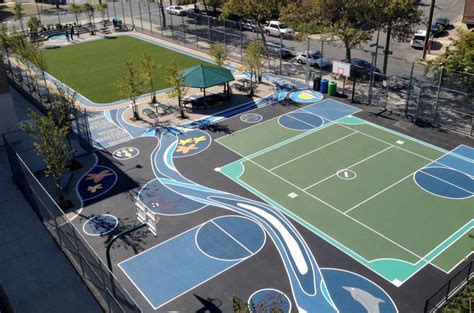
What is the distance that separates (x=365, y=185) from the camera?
2498cm

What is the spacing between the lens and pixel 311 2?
38.2 m

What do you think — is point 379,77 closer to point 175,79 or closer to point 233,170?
point 175,79

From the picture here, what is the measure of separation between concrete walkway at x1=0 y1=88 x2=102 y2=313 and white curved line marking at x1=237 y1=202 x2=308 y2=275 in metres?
8.24

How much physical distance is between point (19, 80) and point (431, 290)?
3476cm

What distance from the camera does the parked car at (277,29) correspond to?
54.5m

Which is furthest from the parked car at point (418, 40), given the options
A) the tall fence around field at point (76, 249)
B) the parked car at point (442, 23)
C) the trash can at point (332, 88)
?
the tall fence around field at point (76, 249)

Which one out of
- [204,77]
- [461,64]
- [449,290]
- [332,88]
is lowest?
[449,290]

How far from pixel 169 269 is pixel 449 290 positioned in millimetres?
11038

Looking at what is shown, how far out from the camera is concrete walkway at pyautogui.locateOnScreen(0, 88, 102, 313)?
17.2 metres

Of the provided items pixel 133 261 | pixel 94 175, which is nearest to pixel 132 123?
pixel 94 175

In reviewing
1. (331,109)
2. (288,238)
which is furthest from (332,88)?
(288,238)

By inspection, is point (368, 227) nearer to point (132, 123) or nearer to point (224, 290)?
point (224, 290)

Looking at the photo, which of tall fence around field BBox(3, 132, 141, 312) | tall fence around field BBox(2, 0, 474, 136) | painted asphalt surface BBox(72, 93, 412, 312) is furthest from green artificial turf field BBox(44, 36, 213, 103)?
painted asphalt surface BBox(72, 93, 412, 312)

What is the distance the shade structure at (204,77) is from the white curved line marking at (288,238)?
12.7m
